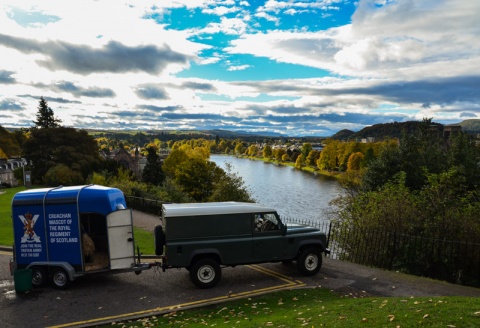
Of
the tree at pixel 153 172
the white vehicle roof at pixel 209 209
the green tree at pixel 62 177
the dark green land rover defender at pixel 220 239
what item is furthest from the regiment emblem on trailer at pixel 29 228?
the tree at pixel 153 172

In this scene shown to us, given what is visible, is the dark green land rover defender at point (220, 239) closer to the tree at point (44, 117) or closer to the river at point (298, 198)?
the river at point (298, 198)

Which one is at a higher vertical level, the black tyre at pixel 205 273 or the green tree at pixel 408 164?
the green tree at pixel 408 164

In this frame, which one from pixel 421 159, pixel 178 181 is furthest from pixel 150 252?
pixel 178 181

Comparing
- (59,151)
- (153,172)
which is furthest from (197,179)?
(59,151)

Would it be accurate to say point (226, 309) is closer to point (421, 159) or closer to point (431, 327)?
point (431, 327)

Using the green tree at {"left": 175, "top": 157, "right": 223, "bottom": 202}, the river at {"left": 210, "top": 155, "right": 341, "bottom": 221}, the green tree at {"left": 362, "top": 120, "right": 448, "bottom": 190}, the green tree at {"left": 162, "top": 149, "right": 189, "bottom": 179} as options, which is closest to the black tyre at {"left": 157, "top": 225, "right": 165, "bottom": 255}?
the green tree at {"left": 362, "top": 120, "right": 448, "bottom": 190}

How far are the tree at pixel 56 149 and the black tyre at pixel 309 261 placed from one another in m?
39.6

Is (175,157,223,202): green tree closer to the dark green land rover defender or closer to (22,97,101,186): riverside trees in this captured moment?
(22,97,101,186): riverside trees

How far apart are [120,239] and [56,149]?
41.6 m

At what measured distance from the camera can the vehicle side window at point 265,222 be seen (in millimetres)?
11484

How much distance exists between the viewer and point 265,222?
11.6 metres

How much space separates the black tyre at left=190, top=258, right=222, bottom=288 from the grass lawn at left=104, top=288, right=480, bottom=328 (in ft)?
4.33

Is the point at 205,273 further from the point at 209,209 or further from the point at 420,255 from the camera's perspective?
the point at 420,255

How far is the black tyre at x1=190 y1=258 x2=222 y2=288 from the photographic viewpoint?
11.0 meters
